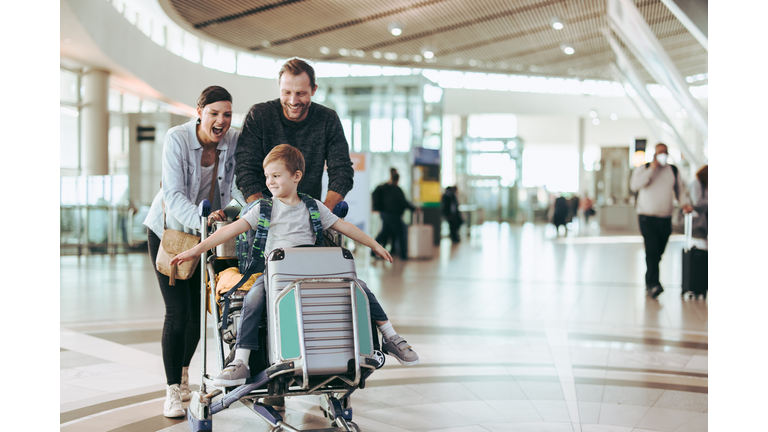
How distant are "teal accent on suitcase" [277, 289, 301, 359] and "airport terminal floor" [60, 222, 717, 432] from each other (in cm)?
87

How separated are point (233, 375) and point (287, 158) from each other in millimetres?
886

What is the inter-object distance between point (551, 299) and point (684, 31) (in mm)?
14021

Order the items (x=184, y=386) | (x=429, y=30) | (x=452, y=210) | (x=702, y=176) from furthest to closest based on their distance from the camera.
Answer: (x=452, y=210)
(x=429, y=30)
(x=702, y=176)
(x=184, y=386)

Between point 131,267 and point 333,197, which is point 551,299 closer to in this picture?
point 333,197

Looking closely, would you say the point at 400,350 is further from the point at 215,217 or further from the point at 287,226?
the point at 215,217

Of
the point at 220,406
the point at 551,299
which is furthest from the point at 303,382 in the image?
the point at 551,299

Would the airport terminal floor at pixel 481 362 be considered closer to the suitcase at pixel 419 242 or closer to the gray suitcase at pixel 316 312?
the gray suitcase at pixel 316 312

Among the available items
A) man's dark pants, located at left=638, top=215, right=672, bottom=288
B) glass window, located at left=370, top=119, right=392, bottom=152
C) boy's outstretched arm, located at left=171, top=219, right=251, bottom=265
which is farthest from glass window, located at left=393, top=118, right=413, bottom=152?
boy's outstretched arm, located at left=171, top=219, right=251, bottom=265

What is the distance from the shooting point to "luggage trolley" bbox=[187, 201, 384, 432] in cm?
247

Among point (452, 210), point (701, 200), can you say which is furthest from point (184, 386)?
point (452, 210)

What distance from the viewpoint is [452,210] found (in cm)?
1858

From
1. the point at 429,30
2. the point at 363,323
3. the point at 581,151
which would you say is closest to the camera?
the point at 363,323

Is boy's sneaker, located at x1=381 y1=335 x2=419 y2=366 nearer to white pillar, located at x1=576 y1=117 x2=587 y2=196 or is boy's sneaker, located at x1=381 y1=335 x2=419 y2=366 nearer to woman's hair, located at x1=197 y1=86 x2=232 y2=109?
woman's hair, located at x1=197 y1=86 x2=232 y2=109

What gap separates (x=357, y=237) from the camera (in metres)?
2.84
